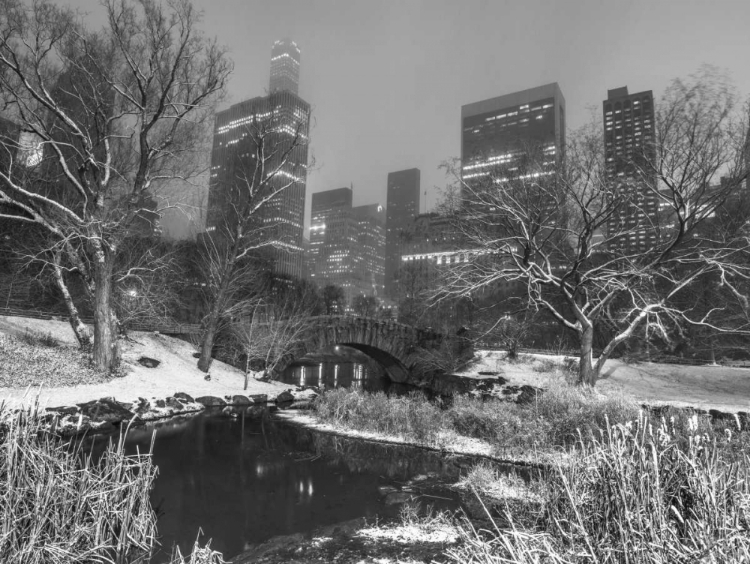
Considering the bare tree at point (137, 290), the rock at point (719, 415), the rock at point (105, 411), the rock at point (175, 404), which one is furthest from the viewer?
the bare tree at point (137, 290)

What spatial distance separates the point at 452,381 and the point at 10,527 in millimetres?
24749

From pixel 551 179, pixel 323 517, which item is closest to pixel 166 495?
pixel 323 517

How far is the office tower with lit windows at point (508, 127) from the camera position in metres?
22.2

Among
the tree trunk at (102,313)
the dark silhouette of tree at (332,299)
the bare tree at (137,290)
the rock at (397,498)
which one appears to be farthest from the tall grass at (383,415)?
the dark silhouette of tree at (332,299)

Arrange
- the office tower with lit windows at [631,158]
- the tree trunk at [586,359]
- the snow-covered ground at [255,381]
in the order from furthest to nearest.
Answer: the tree trunk at [586,359]
the office tower with lit windows at [631,158]
the snow-covered ground at [255,381]

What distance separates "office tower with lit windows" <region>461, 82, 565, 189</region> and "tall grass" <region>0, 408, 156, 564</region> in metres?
19.6

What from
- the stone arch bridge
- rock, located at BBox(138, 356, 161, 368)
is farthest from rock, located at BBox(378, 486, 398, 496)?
the stone arch bridge

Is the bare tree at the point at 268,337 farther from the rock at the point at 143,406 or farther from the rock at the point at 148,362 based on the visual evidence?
the rock at the point at 143,406

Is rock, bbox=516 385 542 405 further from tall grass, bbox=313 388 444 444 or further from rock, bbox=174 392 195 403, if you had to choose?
rock, bbox=174 392 195 403

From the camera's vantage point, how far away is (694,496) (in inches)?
127

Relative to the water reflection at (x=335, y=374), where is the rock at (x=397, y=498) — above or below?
above

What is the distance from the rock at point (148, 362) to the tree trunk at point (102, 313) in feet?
12.4

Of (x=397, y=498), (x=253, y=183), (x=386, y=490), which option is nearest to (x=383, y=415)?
(x=386, y=490)

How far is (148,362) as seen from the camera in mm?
24359
